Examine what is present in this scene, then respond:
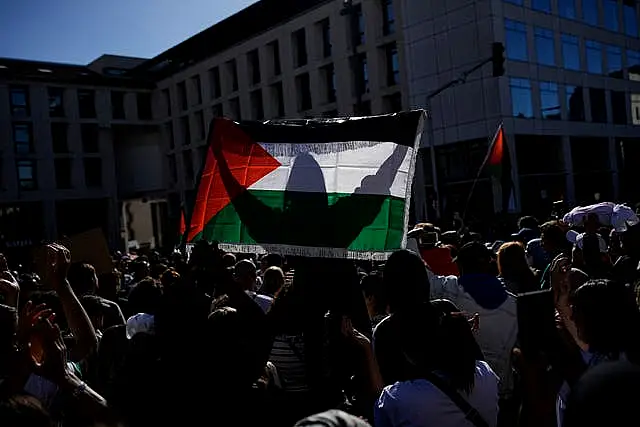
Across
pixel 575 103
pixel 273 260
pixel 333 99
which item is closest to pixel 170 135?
pixel 333 99

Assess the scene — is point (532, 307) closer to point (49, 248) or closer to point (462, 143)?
point (49, 248)

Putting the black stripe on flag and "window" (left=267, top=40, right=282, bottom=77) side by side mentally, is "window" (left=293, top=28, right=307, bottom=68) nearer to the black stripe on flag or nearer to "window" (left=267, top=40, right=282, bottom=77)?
"window" (left=267, top=40, right=282, bottom=77)

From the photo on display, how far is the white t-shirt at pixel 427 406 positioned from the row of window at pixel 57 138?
161 ft

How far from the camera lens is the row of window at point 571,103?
32.3 metres

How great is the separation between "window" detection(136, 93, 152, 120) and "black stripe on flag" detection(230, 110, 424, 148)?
49.6 meters

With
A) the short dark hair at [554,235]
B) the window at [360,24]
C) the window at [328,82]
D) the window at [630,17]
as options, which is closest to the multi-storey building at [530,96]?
the window at [630,17]

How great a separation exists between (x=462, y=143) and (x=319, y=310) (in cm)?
2999

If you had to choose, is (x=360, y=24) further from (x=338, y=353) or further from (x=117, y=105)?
(x=338, y=353)

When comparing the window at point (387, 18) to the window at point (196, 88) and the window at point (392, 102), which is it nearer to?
the window at point (392, 102)

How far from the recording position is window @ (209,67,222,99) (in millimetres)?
48219

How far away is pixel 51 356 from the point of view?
275 centimetres

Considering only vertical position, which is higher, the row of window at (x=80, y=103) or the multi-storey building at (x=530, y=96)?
the row of window at (x=80, y=103)

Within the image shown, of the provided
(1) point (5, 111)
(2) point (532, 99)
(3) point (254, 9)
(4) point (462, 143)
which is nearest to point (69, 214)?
(1) point (5, 111)

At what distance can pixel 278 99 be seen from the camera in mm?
43656
